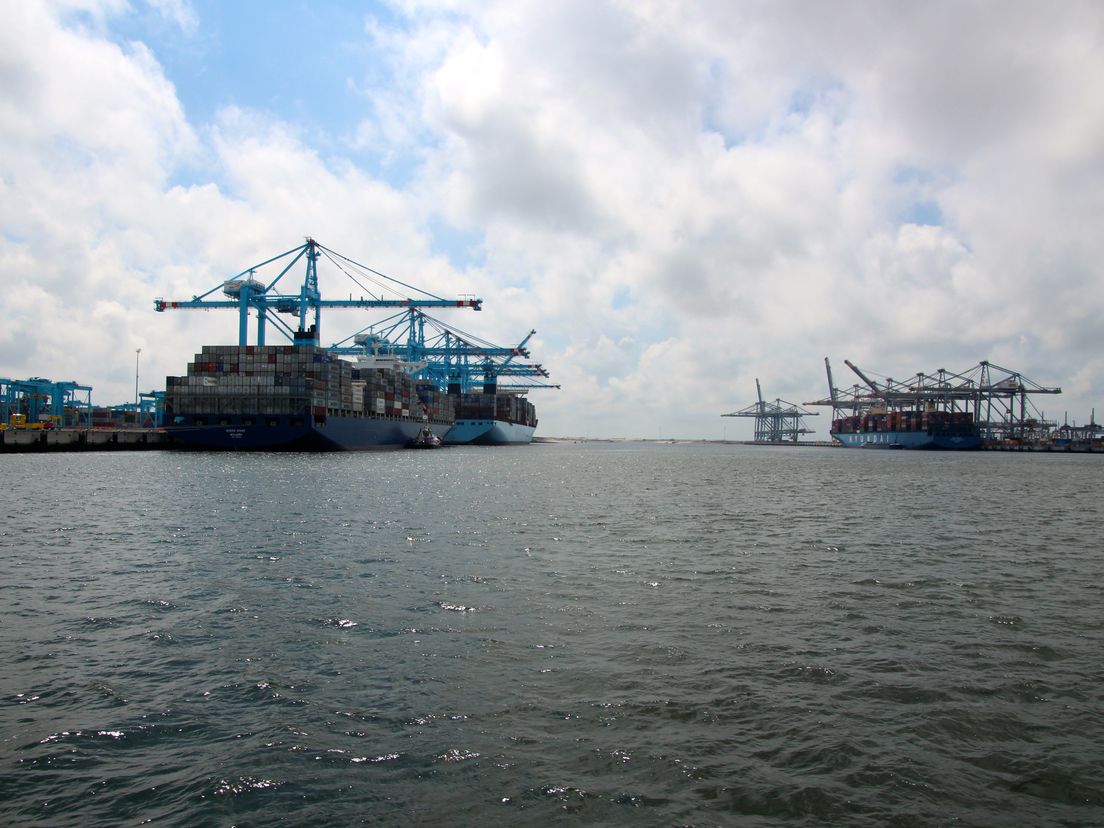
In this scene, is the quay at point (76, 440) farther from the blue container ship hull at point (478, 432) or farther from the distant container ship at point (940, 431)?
the distant container ship at point (940, 431)

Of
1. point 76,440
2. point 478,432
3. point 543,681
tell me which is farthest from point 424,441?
point 543,681

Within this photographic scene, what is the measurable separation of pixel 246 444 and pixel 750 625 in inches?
3284

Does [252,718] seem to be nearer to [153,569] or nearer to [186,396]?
[153,569]

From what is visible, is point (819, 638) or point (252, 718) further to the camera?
point (819, 638)

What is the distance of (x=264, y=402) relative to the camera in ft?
284

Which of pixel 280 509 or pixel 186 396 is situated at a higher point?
pixel 186 396

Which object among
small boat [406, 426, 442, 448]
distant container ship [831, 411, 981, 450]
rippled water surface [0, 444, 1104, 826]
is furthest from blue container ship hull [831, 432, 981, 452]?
rippled water surface [0, 444, 1104, 826]

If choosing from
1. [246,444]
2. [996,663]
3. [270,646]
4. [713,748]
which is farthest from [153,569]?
[246,444]

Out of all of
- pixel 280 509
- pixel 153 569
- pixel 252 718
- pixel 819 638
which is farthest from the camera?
pixel 280 509

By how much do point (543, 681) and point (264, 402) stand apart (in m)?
84.1

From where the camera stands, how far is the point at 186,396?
290ft

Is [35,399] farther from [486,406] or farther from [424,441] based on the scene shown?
[486,406]

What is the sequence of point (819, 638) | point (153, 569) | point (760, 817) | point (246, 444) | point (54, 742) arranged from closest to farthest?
1. point (760, 817)
2. point (54, 742)
3. point (819, 638)
4. point (153, 569)
5. point (246, 444)

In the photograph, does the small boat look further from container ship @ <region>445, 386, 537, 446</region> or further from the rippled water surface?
the rippled water surface
